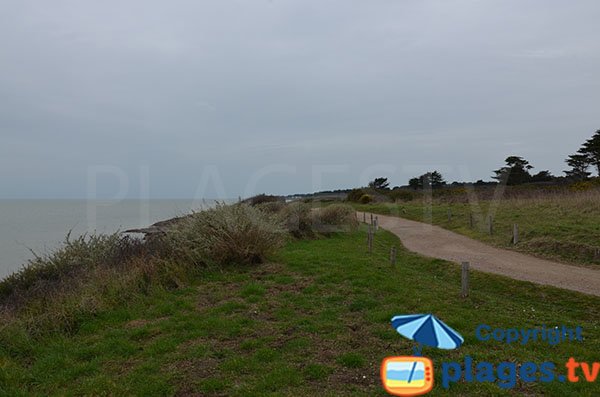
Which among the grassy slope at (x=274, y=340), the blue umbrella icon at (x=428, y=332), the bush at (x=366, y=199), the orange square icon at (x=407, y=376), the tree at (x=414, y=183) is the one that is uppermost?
the tree at (x=414, y=183)

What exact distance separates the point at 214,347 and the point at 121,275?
4.09m

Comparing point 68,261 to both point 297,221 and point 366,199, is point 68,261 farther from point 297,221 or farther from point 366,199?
point 366,199

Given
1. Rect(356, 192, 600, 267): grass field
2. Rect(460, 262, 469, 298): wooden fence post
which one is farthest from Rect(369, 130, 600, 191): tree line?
Rect(460, 262, 469, 298): wooden fence post

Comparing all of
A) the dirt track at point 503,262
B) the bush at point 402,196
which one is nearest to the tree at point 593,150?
the bush at point 402,196

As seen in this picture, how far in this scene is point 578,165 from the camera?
51594mm

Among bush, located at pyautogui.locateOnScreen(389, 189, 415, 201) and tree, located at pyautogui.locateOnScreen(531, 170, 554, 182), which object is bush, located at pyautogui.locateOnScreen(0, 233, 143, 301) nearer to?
bush, located at pyautogui.locateOnScreen(389, 189, 415, 201)

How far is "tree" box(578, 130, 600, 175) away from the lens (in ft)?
156

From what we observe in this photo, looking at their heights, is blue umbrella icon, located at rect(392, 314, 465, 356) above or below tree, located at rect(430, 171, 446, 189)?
below

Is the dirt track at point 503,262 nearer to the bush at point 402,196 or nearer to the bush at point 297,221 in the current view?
the bush at point 297,221

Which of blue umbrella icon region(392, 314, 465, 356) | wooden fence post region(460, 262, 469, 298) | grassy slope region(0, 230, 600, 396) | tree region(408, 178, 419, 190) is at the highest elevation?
tree region(408, 178, 419, 190)

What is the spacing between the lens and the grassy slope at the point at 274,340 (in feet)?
15.5

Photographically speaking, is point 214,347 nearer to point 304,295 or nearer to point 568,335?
point 304,295

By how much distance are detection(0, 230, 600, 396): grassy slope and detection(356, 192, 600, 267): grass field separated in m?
5.05

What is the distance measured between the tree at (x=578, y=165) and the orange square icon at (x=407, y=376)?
5730 cm
